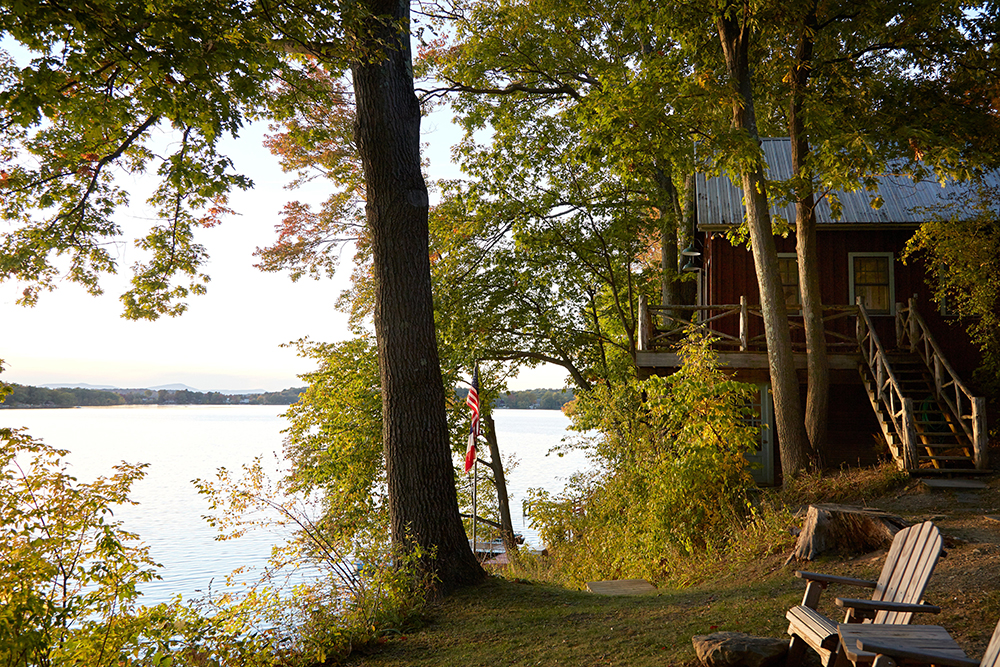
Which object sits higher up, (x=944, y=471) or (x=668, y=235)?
(x=668, y=235)

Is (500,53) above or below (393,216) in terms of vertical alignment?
above

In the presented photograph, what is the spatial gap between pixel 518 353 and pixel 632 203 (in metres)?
4.79

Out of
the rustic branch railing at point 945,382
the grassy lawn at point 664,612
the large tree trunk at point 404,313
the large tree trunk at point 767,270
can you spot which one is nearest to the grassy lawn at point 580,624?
the grassy lawn at point 664,612

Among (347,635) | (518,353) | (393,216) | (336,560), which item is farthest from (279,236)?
(347,635)

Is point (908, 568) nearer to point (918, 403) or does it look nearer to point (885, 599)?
point (885, 599)

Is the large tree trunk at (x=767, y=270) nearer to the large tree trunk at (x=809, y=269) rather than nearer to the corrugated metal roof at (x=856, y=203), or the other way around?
the large tree trunk at (x=809, y=269)

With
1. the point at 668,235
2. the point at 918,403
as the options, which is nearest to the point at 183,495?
the point at 668,235

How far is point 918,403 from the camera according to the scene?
1482 centimetres

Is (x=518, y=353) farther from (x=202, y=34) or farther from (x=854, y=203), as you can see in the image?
(x=202, y=34)

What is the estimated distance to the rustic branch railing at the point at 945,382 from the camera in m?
11.3

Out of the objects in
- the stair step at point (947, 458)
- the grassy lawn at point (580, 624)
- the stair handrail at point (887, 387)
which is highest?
the stair handrail at point (887, 387)

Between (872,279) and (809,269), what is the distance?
4592mm

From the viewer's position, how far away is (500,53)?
16250mm

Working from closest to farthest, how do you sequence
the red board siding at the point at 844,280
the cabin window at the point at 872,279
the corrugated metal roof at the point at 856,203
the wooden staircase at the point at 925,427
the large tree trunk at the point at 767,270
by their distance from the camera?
the wooden staircase at the point at 925,427, the large tree trunk at the point at 767,270, the red board siding at the point at 844,280, the corrugated metal roof at the point at 856,203, the cabin window at the point at 872,279
